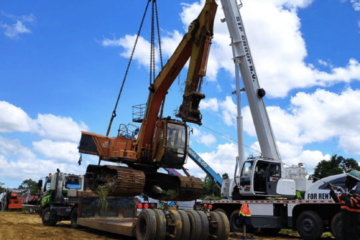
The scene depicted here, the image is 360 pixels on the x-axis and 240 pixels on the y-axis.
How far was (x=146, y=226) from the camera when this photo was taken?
8641mm

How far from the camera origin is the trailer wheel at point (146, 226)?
8469 mm

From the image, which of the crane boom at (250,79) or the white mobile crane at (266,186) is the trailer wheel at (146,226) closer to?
the white mobile crane at (266,186)

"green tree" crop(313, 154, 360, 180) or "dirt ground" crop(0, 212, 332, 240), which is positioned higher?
"green tree" crop(313, 154, 360, 180)

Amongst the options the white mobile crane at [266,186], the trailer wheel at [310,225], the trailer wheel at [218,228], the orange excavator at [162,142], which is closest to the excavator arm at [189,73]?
the orange excavator at [162,142]

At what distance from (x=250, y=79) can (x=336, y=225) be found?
755cm

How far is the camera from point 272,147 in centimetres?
1523

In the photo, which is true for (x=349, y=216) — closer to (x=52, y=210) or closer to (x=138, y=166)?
(x=138, y=166)

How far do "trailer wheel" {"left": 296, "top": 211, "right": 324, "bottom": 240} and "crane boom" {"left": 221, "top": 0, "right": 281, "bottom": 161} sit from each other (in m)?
3.40

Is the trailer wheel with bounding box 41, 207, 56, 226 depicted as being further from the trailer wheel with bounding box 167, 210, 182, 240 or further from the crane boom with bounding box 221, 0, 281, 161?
the crane boom with bounding box 221, 0, 281, 161

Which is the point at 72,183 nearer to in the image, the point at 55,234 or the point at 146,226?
the point at 55,234

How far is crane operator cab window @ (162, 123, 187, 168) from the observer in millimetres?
11078

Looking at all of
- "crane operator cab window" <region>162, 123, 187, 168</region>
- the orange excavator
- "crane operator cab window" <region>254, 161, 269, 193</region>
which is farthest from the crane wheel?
"crane operator cab window" <region>254, 161, 269, 193</region>

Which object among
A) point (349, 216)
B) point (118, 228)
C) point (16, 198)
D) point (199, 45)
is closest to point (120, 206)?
point (118, 228)

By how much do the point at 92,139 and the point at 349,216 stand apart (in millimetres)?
8740
